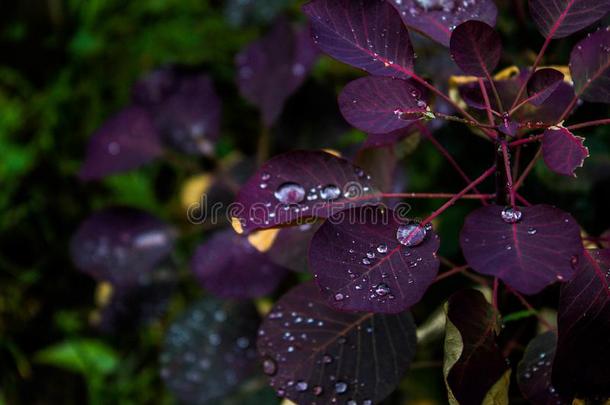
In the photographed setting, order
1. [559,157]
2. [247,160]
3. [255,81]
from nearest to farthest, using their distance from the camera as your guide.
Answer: [559,157] < [255,81] < [247,160]

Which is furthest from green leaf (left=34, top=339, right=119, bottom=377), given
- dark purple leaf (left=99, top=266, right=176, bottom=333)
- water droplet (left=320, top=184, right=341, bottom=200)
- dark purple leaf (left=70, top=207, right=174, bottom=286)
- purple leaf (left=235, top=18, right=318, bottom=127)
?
water droplet (left=320, top=184, right=341, bottom=200)

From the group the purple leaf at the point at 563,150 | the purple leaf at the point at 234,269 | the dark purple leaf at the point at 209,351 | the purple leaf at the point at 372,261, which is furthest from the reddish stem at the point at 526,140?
the dark purple leaf at the point at 209,351

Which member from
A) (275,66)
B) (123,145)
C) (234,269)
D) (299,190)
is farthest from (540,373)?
(123,145)

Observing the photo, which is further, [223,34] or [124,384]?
[223,34]

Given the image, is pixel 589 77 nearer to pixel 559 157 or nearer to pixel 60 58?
pixel 559 157

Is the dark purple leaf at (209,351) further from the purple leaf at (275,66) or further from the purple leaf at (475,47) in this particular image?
the purple leaf at (475,47)

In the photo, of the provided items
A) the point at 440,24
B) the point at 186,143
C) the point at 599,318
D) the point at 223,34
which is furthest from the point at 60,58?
the point at 599,318
